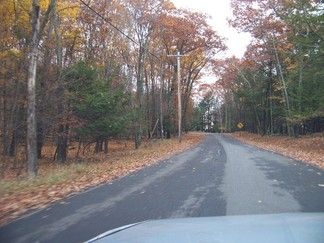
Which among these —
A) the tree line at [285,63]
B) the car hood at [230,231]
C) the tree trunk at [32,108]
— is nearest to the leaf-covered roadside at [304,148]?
the tree line at [285,63]

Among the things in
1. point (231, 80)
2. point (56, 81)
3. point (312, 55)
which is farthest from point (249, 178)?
point (231, 80)

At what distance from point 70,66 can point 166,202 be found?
14.9m

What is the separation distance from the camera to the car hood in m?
2.85

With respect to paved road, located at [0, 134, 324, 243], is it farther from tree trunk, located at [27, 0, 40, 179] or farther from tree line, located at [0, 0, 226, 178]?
tree line, located at [0, 0, 226, 178]

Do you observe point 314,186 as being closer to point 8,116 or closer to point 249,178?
point 249,178

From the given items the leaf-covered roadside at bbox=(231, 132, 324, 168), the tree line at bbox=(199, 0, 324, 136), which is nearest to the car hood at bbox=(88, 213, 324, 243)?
the leaf-covered roadside at bbox=(231, 132, 324, 168)

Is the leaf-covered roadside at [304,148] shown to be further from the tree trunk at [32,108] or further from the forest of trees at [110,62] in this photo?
the tree trunk at [32,108]

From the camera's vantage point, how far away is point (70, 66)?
19.3 m

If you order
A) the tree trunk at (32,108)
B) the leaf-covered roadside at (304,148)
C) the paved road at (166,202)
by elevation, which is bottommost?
the paved road at (166,202)

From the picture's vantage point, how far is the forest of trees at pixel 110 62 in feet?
45.2

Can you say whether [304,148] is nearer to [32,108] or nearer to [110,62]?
[110,62]

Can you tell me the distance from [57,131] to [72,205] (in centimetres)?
1228

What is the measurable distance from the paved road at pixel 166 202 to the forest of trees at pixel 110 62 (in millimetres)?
5913

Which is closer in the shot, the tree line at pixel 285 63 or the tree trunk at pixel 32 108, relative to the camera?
the tree trunk at pixel 32 108
